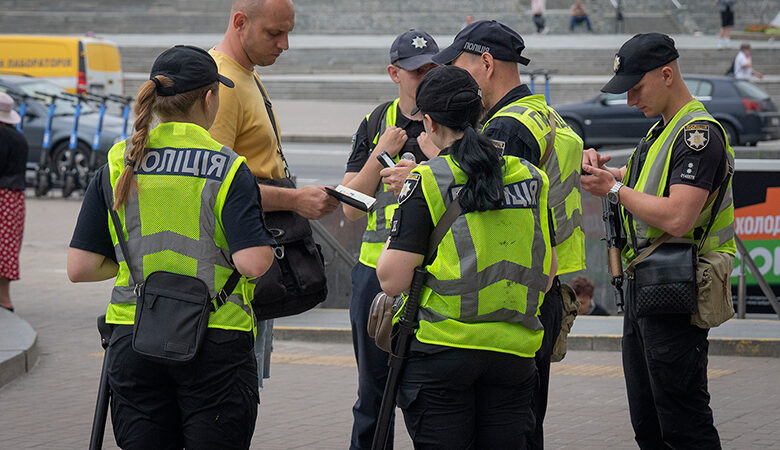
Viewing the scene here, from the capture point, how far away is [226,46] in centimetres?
457

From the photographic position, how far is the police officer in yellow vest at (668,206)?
4.47 m

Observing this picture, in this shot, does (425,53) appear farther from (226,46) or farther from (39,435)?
(39,435)

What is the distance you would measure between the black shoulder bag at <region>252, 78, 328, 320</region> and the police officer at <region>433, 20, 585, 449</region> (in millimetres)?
810

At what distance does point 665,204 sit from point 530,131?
61cm

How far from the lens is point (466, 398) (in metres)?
3.76

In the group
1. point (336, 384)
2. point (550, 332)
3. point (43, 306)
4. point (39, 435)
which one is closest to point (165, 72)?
point (550, 332)

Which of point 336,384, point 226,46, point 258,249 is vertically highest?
point 226,46

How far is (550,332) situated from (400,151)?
3.17 ft

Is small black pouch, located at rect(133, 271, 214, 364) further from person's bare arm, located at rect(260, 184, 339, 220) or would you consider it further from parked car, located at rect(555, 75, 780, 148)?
parked car, located at rect(555, 75, 780, 148)

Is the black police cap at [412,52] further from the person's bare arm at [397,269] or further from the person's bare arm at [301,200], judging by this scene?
the person's bare arm at [397,269]

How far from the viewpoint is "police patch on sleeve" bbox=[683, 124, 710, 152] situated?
446 centimetres

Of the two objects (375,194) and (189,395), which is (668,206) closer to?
(375,194)

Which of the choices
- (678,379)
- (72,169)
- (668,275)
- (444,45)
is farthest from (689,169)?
(444,45)

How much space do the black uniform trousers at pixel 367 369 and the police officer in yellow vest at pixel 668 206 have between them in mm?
1020
